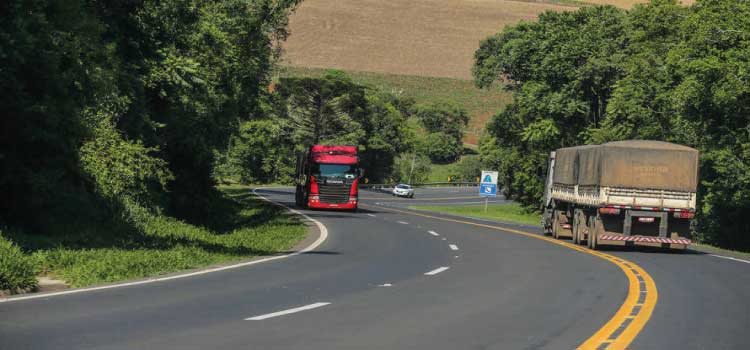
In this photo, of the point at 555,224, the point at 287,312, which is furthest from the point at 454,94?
the point at 287,312

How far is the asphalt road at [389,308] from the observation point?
32.1 ft

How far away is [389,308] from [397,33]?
148311mm

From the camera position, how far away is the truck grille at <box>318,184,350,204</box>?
177 ft

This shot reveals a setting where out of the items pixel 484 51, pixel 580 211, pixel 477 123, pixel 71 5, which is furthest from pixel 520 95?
pixel 477 123

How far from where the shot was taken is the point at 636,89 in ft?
185

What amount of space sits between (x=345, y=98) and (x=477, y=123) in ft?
169

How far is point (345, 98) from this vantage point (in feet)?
412

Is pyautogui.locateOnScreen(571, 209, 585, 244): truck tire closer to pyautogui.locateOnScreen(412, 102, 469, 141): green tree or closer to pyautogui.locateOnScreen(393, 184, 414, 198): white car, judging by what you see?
pyautogui.locateOnScreen(393, 184, 414, 198): white car

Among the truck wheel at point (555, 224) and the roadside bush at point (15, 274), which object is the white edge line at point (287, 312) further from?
the truck wheel at point (555, 224)

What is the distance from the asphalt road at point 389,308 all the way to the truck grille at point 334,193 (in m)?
30.6

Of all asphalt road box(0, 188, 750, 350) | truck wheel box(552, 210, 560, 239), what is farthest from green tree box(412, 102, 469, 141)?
asphalt road box(0, 188, 750, 350)

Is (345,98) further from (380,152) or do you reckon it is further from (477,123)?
(477,123)

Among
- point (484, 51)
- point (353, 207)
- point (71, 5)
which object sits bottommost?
point (353, 207)

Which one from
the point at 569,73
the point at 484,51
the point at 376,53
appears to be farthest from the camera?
the point at 376,53
